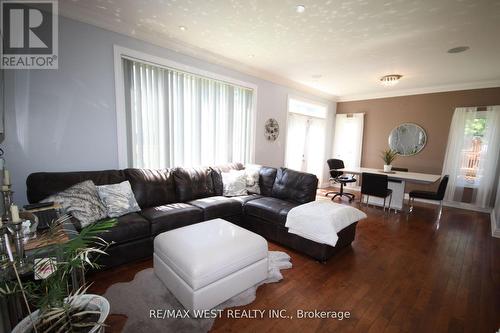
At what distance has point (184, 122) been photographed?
3.61 metres

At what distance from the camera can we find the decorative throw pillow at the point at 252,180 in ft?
12.4

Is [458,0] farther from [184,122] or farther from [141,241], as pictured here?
[141,241]

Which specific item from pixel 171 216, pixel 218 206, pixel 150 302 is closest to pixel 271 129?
pixel 218 206

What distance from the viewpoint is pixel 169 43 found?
318 cm

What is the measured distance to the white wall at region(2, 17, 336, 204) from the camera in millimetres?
2297

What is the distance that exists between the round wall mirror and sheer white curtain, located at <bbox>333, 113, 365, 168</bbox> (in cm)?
82

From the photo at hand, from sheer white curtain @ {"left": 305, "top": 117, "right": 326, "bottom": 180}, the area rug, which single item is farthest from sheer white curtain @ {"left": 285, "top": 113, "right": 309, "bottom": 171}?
the area rug

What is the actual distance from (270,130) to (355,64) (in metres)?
2.04

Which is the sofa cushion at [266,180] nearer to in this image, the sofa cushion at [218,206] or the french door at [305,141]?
the sofa cushion at [218,206]

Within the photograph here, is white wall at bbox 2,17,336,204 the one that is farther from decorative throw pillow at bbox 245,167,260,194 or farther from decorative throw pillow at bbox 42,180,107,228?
decorative throw pillow at bbox 245,167,260,194

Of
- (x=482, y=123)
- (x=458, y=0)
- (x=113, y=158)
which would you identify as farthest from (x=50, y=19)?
(x=482, y=123)

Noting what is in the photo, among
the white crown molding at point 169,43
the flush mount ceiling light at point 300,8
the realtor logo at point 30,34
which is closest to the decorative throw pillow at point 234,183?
the white crown molding at point 169,43

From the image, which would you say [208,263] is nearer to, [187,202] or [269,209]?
[269,209]

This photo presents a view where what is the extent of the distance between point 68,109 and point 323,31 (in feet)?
10.4
